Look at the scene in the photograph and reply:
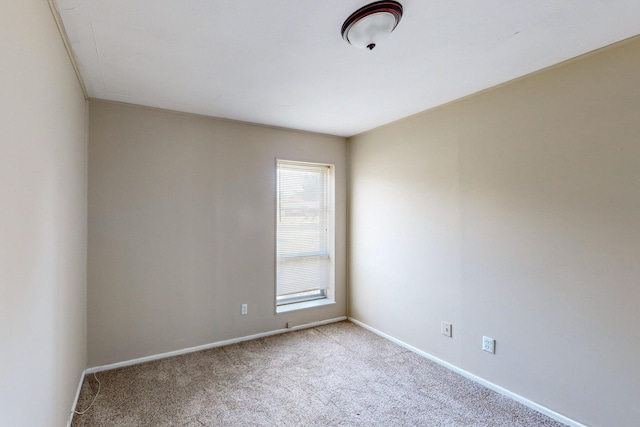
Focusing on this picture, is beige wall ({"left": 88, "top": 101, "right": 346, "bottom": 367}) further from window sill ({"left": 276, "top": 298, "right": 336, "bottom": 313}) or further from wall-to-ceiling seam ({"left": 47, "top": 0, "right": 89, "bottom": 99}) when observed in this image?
wall-to-ceiling seam ({"left": 47, "top": 0, "right": 89, "bottom": 99})

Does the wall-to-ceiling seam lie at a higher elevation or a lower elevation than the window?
higher

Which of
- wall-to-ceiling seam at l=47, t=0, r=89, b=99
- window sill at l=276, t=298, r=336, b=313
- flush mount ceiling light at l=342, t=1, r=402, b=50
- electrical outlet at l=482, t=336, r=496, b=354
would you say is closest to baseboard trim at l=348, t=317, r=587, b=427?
electrical outlet at l=482, t=336, r=496, b=354

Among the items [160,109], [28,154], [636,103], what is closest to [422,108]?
[636,103]

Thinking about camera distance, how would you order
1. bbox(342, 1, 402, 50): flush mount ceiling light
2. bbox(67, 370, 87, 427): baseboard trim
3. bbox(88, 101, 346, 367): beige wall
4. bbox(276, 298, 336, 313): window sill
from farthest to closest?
bbox(276, 298, 336, 313): window sill
bbox(88, 101, 346, 367): beige wall
bbox(67, 370, 87, 427): baseboard trim
bbox(342, 1, 402, 50): flush mount ceiling light

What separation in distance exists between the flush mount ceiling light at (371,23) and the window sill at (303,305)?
2.98 meters

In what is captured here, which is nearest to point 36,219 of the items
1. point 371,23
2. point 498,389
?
point 371,23

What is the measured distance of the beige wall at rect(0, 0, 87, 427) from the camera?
41.4 inches

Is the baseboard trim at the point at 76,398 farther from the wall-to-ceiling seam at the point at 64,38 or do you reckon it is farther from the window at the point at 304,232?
the wall-to-ceiling seam at the point at 64,38

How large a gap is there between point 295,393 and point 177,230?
6.18ft

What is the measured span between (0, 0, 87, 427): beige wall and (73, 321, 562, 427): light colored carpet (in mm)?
448

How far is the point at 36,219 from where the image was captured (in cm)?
138

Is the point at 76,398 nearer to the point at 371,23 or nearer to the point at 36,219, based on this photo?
the point at 36,219

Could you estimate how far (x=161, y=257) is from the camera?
305cm

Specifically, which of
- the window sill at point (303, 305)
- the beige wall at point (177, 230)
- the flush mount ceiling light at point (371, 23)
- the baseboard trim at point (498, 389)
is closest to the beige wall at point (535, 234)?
the baseboard trim at point (498, 389)
